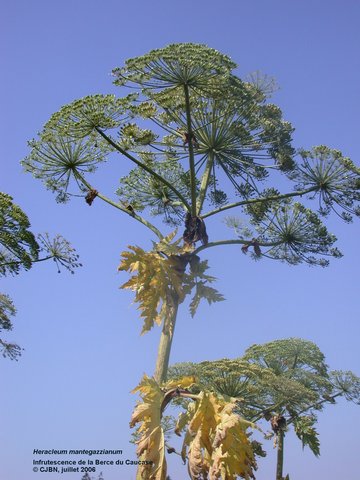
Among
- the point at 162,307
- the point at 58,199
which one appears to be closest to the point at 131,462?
the point at 162,307

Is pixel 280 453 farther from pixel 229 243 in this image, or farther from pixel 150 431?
pixel 150 431

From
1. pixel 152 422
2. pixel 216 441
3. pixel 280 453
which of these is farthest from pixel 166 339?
pixel 280 453

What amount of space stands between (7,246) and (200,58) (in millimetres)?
6531

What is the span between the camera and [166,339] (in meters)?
10.3

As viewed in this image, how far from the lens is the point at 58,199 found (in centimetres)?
1316

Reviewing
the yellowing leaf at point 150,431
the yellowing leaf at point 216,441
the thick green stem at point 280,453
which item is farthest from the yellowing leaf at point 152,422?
the thick green stem at point 280,453

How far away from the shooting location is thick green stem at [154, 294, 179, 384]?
9.91 metres

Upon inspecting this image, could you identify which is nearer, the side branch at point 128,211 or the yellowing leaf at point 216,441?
the yellowing leaf at point 216,441

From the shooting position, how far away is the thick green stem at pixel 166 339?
32.5ft

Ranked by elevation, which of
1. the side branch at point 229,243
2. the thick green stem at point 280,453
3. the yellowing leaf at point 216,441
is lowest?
the yellowing leaf at point 216,441

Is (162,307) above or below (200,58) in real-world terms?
below

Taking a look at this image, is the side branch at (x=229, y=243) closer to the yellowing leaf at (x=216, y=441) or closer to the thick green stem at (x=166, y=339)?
A: the thick green stem at (x=166, y=339)

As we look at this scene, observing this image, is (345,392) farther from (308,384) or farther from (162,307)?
(162,307)

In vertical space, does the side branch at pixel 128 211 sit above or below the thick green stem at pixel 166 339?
above
